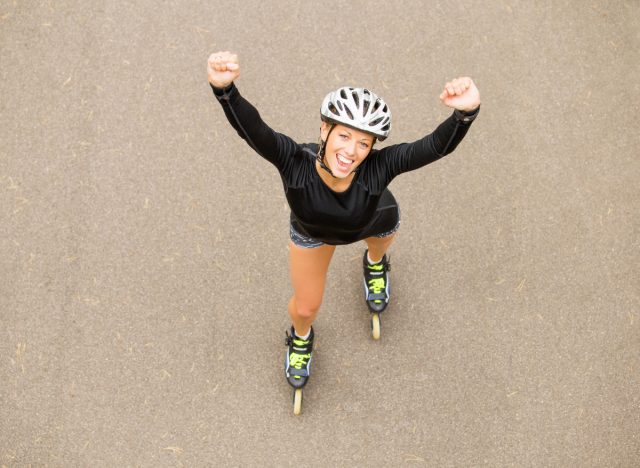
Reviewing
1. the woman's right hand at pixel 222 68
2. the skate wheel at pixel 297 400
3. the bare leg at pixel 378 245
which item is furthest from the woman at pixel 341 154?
the skate wheel at pixel 297 400

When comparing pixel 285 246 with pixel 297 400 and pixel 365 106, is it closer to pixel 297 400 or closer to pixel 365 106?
pixel 297 400

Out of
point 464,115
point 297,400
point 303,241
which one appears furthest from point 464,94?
point 297,400

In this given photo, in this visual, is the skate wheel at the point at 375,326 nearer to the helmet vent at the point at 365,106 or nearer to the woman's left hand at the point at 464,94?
the helmet vent at the point at 365,106

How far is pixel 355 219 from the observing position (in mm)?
3326

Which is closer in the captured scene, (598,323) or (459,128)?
(459,128)

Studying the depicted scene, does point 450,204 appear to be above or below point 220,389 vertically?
above

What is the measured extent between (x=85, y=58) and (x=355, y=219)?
310 centimetres

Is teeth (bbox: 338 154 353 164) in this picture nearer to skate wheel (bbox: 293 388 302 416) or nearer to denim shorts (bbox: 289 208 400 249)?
denim shorts (bbox: 289 208 400 249)

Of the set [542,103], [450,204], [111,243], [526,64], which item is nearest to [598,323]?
[450,204]

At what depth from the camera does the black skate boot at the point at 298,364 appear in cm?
451

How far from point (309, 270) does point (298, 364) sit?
988 mm

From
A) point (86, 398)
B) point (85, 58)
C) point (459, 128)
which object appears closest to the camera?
point (459, 128)

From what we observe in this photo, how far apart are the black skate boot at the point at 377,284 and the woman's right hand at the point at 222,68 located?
216 cm

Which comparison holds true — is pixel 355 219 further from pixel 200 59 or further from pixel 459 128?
pixel 200 59
